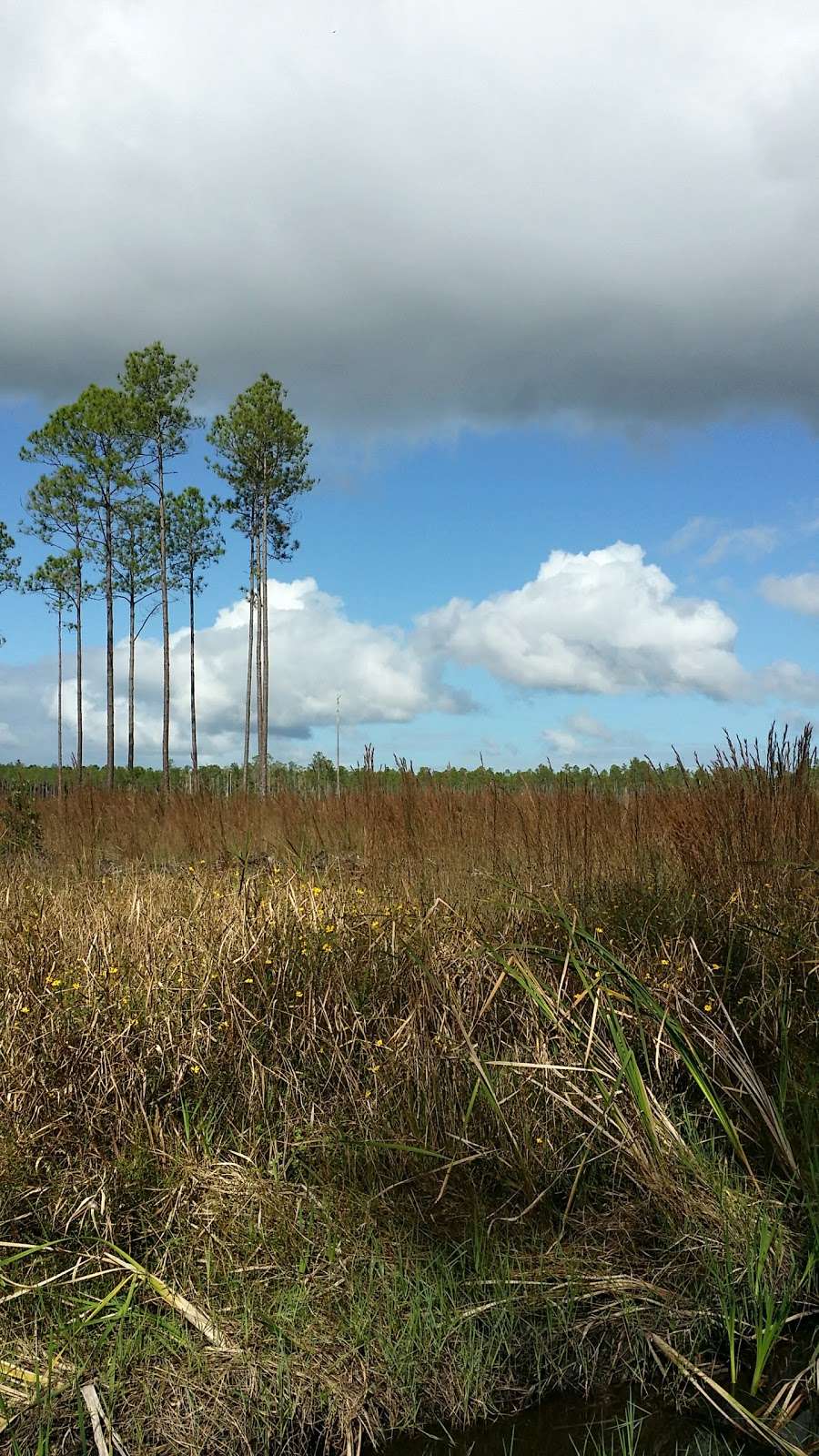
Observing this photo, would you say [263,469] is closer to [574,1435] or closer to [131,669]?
[131,669]

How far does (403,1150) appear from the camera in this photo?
2.90 m

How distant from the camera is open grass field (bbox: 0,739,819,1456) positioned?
2.40 metres

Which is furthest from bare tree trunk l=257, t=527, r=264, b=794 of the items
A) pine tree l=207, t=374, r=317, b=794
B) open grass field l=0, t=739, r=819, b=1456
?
open grass field l=0, t=739, r=819, b=1456

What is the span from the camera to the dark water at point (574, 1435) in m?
2.23

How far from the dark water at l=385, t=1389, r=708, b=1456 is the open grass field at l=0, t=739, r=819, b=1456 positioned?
2.2 inches

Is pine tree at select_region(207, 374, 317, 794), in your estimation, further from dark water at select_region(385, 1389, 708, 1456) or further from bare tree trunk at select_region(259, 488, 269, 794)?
dark water at select_region(385, 1389, 708, 1456)

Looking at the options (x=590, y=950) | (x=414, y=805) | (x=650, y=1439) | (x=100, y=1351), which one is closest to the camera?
(x=650, y=1439)

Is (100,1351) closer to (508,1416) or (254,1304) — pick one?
(254,1304)

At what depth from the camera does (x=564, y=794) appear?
657 centimetres

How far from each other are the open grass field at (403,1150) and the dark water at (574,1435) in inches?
2.2

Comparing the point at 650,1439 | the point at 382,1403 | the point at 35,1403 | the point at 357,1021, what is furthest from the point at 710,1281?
the point at 35,1403

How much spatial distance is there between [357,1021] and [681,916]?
1.44m

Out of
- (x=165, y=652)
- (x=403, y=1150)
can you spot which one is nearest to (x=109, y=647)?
(x=165, y=652)

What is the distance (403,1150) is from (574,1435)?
840 mm
